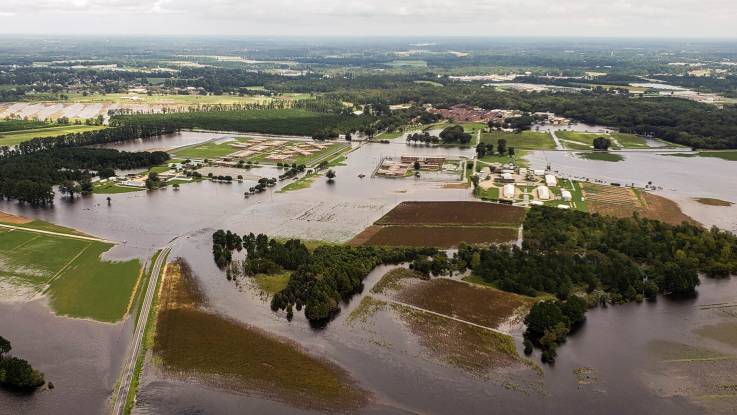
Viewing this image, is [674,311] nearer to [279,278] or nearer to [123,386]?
[279,278]

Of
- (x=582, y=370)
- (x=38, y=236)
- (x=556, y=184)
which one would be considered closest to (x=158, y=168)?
(x=38, y=236)

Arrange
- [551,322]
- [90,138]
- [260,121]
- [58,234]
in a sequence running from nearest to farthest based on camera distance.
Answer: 1. [551,322]
2. [58,234]
3. [90,138]
4. [260,121]

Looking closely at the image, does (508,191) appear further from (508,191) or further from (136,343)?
(136,343)

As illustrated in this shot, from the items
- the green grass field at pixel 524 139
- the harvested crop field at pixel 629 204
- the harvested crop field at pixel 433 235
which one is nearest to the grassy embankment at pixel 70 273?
the harvested crop field at pixel 433 235

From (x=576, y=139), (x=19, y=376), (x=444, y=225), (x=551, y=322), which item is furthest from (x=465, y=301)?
(x=576, y=139)

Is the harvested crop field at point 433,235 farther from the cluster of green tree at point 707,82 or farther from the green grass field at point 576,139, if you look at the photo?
the cluster of green tree at point 707,82
